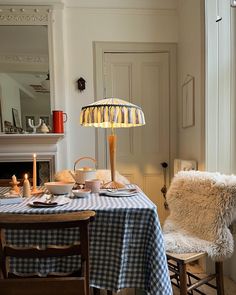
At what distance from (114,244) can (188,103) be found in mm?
1958

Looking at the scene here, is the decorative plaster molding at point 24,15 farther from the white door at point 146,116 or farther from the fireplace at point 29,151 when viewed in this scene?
the fireplace at point 29,151

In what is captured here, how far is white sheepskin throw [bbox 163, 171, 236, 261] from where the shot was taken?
1732mm

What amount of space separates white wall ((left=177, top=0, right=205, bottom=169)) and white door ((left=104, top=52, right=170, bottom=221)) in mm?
199

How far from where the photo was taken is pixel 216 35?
7.61 ft

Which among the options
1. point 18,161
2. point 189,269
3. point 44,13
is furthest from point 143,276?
point 44,13

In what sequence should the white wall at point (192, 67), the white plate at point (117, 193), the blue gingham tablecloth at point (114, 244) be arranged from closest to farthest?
the blue gingham tablecloth at point (114, 244), the white plate at point (117, 193), the white wall at point (192, 67)

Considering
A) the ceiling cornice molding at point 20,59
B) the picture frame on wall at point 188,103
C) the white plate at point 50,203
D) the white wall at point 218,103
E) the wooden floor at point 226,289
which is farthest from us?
the ceiling cornice molding at point 20,59

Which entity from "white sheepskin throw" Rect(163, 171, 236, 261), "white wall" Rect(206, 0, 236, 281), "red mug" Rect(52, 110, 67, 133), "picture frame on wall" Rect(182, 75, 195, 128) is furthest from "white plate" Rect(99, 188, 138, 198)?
"red mug" Rect(52, 110, 67, 133)

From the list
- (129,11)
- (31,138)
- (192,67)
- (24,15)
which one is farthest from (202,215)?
(24,15)

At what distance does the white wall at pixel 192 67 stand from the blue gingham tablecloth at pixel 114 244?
4.36 ft

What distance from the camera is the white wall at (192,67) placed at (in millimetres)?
2445

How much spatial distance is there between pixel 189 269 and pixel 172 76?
6.92 ft

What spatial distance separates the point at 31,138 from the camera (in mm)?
3062

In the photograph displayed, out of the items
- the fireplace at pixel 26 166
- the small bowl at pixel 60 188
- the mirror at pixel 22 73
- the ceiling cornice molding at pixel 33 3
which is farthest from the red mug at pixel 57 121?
the small bowl at pixel 60 188
